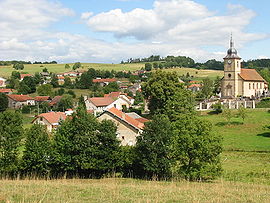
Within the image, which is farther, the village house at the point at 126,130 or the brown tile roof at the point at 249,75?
the brown tile roof at the point at 249,75

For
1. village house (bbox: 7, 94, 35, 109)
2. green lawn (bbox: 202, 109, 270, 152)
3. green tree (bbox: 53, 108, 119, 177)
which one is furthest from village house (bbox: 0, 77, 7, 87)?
green tree (bbox: 53, 108, 119, 177)

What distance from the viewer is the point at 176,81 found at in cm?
5359

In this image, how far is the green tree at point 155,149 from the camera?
2398 cm

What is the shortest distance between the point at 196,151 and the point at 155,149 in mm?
2785

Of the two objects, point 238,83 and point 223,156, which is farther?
point 238,83

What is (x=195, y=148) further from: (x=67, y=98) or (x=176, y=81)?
(x=67, y=98)

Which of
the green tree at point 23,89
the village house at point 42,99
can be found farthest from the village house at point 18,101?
the green tree at point 23,89

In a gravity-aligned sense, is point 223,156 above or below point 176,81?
below

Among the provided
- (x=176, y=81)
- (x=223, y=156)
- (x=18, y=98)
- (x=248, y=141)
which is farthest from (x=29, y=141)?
(x=18, y=98)

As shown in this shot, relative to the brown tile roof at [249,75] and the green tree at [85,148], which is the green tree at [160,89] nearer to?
the green tree at [85,148]

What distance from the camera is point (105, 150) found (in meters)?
25.2

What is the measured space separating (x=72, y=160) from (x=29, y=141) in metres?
3.44

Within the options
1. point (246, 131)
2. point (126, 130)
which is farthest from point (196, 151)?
point (246, 131)

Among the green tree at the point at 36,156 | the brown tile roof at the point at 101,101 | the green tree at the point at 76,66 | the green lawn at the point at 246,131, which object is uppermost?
Answer: the green tree at the point at 76,66
